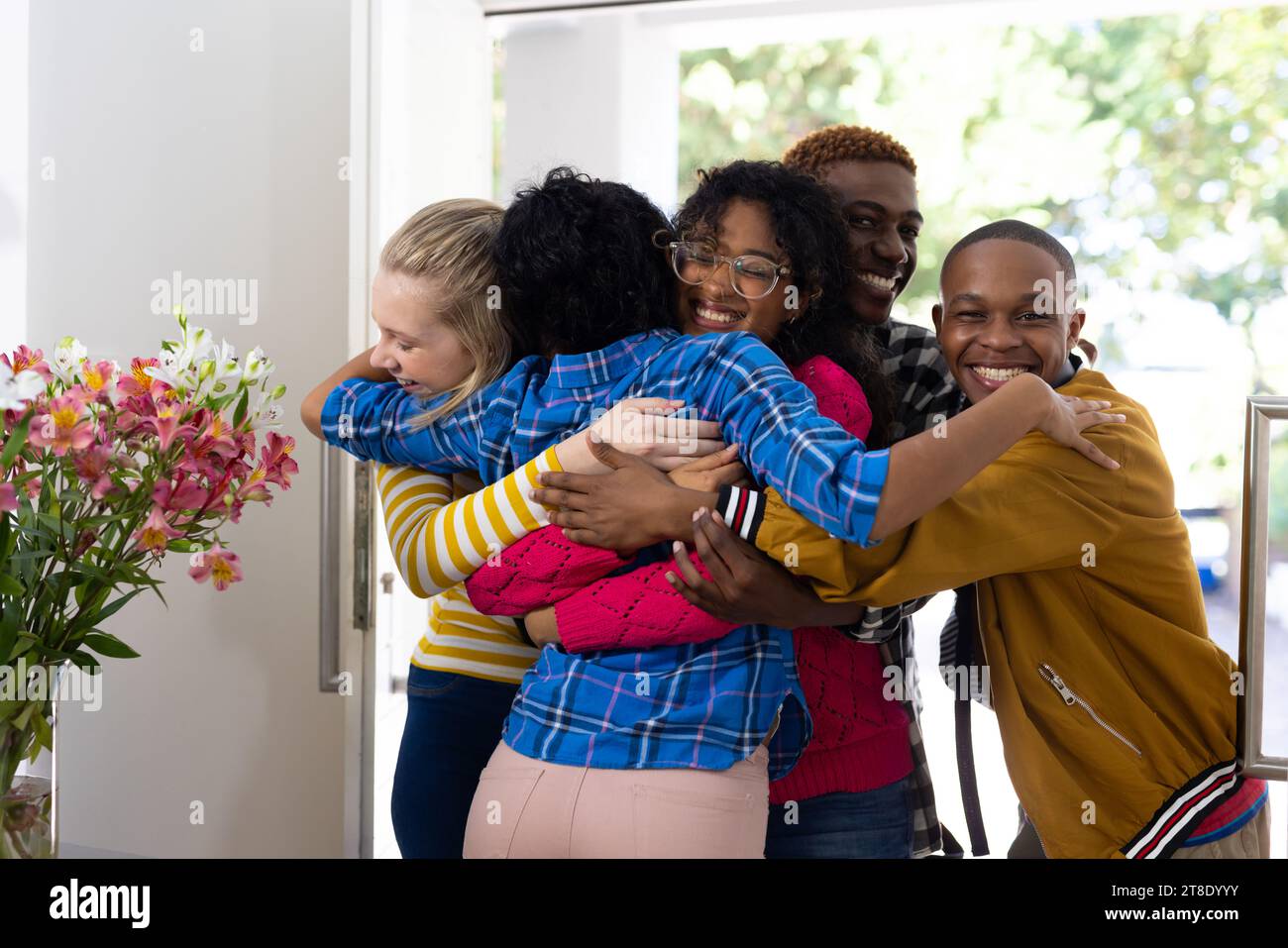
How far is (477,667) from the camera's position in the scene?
4.79 ft

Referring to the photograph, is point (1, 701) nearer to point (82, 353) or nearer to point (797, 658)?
point (82, 353)

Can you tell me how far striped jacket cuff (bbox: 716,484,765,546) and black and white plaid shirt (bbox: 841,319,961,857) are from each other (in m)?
0.20

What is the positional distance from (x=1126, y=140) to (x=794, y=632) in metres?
5.57

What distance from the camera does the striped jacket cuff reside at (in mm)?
1199

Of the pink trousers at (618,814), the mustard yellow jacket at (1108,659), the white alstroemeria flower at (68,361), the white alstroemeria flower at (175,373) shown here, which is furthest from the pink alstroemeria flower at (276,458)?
the mustard yellow jacket at (1108,659)

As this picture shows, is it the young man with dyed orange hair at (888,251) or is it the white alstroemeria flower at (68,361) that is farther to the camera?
the young man with dyed orange hair at (888,251)

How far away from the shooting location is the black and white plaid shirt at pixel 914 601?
1.32m

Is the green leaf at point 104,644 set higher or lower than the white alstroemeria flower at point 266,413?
lower

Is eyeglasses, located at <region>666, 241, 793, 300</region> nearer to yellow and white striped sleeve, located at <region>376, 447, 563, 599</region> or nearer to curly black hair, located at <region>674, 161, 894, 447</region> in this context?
curly black hair, located at <region>674, 161, 894, 447</region>

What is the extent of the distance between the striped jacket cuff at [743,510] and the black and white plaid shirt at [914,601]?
200mm

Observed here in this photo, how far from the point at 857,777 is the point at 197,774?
1136 millimetres

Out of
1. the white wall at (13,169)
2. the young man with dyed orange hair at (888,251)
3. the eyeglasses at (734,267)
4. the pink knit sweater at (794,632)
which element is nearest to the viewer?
the pink knit sweater at (794,632)

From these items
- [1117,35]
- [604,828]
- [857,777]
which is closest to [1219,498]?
[1117,35]

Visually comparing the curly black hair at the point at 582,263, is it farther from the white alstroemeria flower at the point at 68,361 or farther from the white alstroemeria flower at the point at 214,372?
the white alstroemeria flower at the point at 68,361
